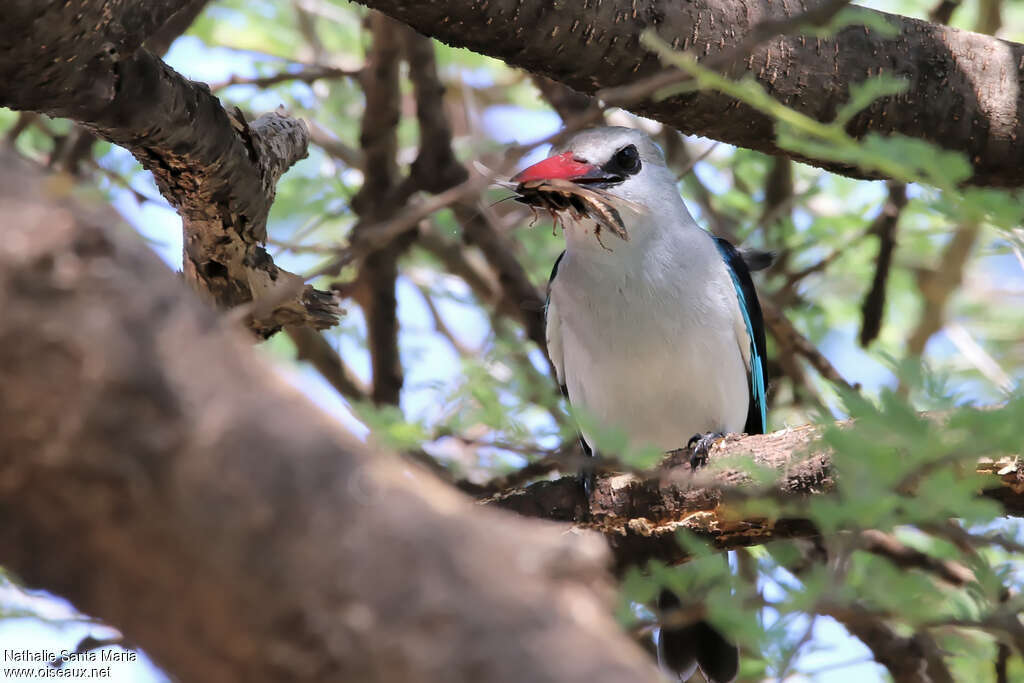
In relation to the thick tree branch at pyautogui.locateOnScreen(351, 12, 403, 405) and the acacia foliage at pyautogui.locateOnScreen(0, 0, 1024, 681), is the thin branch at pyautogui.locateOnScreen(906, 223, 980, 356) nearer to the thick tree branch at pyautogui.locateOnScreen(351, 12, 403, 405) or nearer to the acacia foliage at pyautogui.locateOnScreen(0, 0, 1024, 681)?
the acacia foliage at pyautogui.locateOnScreen(0, 0, 1024, 681)

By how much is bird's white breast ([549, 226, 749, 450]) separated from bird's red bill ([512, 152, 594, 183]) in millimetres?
286

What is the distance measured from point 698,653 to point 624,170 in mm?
1547

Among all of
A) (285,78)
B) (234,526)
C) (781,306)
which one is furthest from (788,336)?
(234,526)

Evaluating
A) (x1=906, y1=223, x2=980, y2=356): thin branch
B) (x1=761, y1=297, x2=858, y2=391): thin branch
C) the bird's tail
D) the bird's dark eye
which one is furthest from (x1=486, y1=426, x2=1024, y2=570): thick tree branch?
(x1=906, y1=223, x2=980, y2=356): thin branch

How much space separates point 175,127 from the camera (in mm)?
2439

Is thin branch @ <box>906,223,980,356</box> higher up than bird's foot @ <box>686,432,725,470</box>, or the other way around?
thin branch @ <box>906,223,980,356</box>

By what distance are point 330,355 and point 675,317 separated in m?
1.61

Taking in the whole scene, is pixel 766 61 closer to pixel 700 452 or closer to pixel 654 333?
pixel 654 333

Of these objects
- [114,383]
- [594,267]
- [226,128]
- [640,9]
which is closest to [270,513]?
[114,383]

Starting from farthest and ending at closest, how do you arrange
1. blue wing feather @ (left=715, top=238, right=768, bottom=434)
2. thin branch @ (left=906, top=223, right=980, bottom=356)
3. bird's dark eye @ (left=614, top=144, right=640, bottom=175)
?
thin branch @ (left=906, top=223, right=980, bottom=356), blue wing feather @ (left=715, top=238, right=768, bottom=434), bird's dark eye @ (left=614, top=144, right=640, bottom=175)

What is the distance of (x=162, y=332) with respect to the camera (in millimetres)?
1016

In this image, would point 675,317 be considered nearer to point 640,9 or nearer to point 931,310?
point 640,9

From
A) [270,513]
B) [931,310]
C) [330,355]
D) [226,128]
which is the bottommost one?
[330,355]

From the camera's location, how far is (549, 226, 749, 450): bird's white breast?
11.2 feet
